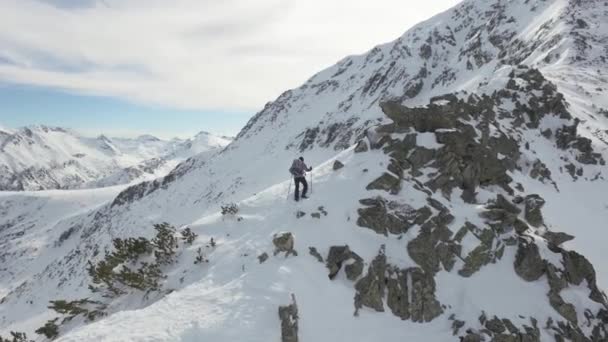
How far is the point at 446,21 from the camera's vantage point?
105812mm

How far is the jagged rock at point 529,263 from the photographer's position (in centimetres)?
1878

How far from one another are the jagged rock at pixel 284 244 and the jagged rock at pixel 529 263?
37.2 feet

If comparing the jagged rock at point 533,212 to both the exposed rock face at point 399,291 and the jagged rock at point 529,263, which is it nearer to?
the jagged rock at point 529,263

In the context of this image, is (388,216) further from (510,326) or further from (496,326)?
(510,326)

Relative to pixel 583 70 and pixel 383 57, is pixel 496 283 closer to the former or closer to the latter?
pixel 583 70

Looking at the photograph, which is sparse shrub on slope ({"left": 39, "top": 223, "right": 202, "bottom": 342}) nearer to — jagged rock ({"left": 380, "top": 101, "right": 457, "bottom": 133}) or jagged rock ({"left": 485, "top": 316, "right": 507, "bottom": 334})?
jagged rock ({"left": 485, "top": 316, "right": 507, "bottom": 334})

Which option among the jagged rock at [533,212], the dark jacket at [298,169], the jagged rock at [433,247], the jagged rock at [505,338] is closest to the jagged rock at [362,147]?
the dark jacket at [298,169]

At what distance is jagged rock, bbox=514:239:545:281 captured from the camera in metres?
18.8

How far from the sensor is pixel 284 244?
17438mm

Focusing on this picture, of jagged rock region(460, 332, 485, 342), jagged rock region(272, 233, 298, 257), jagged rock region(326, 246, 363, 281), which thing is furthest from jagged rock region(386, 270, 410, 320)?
jagged rock region(272, 233, 298, 257)

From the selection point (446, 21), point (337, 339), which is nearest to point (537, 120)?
point (337, 339)

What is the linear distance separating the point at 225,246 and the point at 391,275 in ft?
26.7

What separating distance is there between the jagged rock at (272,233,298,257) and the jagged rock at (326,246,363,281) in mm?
1675

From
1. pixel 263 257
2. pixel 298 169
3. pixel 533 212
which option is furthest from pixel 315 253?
pixel 533 212
